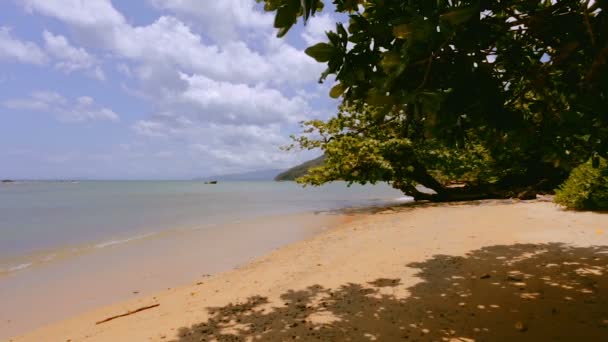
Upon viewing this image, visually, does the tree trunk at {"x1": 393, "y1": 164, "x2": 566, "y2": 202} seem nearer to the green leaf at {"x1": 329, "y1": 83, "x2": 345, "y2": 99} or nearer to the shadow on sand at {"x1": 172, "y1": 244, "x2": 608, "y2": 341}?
the shadow on sand at {"x1": 172, "y1": 244, "x2": 608, "y2": 341}

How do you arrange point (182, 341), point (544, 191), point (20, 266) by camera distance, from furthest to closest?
1. point (544, 191)
2. point (20, 266)
3. point (182, 341)

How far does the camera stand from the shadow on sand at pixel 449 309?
4.17m

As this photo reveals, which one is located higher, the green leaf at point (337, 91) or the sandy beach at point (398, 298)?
the green leaf at point (337, 91)

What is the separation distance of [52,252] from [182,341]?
10.8 meters

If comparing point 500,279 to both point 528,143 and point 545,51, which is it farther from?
point 545,51

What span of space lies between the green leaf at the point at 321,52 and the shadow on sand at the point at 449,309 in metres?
2.97

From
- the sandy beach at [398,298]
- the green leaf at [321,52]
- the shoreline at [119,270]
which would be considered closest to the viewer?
the green leaf at [321,52]

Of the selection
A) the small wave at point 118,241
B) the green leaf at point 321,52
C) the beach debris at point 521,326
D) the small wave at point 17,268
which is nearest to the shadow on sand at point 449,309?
the beach debris at point 521,326

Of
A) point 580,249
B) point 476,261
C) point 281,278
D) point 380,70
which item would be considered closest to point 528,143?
point 380,70

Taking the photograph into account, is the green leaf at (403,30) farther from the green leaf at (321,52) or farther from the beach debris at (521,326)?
the beach debris at (521,326)

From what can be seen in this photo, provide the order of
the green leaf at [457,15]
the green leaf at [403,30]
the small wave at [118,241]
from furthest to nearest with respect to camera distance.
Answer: the small wave at [118,241] → the green leaf at [403,30] → the green leaf at [457,15]

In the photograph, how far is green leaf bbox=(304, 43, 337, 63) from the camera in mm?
3169

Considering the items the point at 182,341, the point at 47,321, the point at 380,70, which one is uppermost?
the point at 380,70

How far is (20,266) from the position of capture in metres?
10.7
